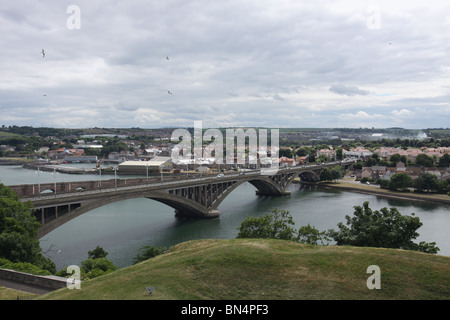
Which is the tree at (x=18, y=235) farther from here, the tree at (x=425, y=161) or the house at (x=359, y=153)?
the house at (x=359, y=153)

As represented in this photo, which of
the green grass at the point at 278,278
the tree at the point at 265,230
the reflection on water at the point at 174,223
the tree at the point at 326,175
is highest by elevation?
the green grass at the point at 278,278

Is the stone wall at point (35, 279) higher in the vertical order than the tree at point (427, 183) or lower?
higher

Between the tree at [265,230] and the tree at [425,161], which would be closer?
the tree at [265,230]

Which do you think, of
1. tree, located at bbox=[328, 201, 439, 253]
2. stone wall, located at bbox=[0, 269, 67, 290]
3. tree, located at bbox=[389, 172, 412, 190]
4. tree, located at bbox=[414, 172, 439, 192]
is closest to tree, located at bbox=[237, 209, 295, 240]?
tree, located at bbox=[328, 201, 439, 253]

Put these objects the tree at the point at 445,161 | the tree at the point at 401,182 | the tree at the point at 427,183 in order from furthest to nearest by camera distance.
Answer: the tree at the point at 445,161, the tree at the point at 401,182, the tree at the point at 427,183

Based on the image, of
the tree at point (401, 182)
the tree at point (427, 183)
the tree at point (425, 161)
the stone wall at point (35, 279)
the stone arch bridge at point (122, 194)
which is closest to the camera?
the stone wall at point (35, 279)

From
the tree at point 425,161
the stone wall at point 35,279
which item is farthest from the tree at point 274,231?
the tree at point 425,161
